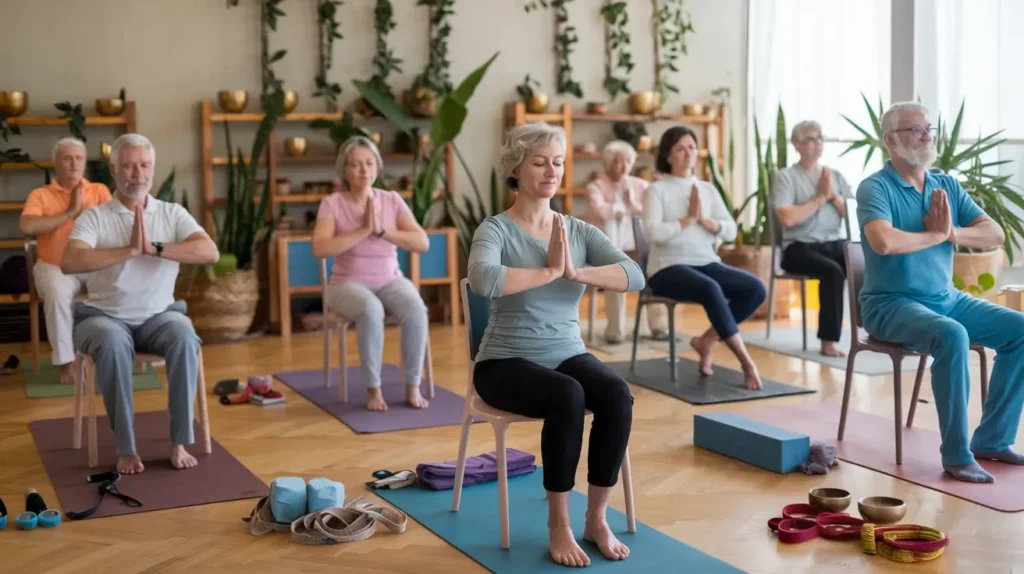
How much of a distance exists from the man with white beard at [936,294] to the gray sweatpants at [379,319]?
6.07ft

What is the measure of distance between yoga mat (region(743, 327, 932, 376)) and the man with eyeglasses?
0.38ft

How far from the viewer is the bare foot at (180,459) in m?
4.07

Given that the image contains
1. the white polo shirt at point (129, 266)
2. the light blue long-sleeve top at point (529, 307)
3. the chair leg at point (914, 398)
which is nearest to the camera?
the light blue long-sleeve top at point (529, 307)

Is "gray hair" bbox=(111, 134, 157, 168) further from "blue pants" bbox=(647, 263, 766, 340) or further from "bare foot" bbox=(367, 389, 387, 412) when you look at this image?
"blue pants" bbox=(647, 263, 766, 340)

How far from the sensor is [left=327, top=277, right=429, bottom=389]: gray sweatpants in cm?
500

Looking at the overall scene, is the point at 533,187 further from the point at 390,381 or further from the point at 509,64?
the point at 509,64

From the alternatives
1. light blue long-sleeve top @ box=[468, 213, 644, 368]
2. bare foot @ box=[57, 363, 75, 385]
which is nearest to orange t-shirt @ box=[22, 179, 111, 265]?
bare foot @ box=[57, 363, 75, 385]

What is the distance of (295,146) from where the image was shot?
293 inches

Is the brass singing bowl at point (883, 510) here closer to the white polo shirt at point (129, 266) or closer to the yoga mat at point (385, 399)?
the yoga mat at point (385, 399)

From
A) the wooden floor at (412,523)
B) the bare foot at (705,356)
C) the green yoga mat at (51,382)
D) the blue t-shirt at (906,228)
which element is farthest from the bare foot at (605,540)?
the green yoga mat at (51,382)

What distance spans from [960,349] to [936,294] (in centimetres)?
30

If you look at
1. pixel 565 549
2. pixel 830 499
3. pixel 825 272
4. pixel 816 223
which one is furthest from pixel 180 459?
pixel 816 223

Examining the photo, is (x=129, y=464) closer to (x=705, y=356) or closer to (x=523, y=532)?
(x=523, y=532)

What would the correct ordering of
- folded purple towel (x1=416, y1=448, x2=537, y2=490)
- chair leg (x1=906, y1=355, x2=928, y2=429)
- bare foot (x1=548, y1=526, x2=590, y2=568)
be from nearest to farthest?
1. bare foot (x1=548, y1=526, x2=590, y2=568)
2. folded purple towel (x1=416, y1=448, x2=537, y2=490)
3. chair leg (x1=906, y1=355, x2=928, y2=429)
